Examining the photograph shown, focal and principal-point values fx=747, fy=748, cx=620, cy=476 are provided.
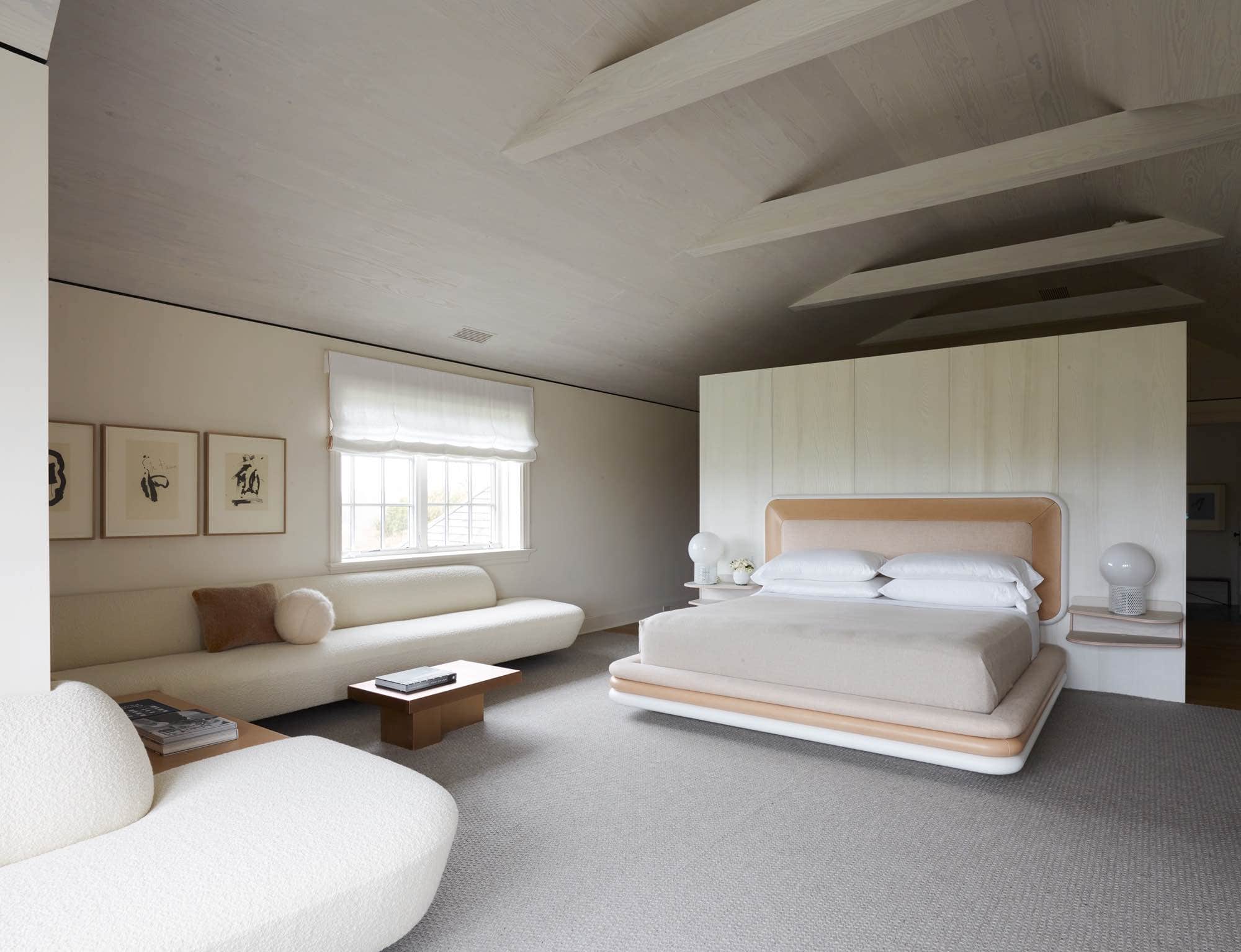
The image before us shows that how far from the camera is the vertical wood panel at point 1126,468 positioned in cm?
430

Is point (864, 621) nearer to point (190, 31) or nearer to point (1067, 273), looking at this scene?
point (190, 31)

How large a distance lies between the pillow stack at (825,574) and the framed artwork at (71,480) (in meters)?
3.87

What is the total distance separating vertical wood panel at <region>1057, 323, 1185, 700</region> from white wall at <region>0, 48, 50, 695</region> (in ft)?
16.5

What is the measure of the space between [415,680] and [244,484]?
1677mm

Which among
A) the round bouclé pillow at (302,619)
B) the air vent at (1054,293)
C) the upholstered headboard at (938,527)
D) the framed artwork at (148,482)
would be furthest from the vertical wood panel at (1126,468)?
the framed artwork at (148,482)

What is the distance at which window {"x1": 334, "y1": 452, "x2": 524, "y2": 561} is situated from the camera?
505 centimetres

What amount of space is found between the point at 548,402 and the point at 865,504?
2742 millimetres

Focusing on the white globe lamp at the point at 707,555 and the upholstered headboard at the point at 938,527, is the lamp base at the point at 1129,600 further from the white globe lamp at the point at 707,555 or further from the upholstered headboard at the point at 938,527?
the white globe lamp at the point at 707,555

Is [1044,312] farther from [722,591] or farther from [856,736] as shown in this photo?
[856,736]

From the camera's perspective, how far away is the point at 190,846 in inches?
64.4

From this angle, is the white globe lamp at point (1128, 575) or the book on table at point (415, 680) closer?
the book on table at point (415, 680)

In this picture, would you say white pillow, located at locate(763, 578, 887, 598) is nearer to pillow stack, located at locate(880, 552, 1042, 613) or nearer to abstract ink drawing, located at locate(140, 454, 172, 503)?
pillow stack, located at locate(880, 552, 1042, 613)

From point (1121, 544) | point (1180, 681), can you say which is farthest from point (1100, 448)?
point (1180, 681)

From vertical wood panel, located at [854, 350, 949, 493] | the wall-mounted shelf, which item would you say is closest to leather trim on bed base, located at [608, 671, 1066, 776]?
the wall-mounted shelf
